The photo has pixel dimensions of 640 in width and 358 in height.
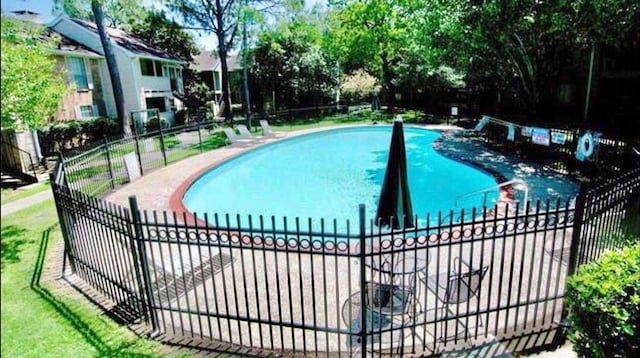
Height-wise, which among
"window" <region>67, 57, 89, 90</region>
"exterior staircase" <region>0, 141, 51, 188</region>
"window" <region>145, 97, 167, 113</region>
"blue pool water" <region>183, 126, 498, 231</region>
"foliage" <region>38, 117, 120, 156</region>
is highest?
"window" <region>67, 57, 89, 90</region>

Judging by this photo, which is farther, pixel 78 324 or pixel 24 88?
pixel 24 88

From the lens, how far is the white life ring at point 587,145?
33.0ft

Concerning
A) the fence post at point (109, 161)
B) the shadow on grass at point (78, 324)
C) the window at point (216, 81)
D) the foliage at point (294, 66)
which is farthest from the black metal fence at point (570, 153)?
the window at point (216, 81)

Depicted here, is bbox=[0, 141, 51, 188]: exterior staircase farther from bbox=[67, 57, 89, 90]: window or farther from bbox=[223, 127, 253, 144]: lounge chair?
bbox=[67, 57, 89, 90]: window

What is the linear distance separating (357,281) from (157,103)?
93.6 ft

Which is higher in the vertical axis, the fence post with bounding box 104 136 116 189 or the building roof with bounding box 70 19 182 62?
the building roof with bounding box 70 19 182 62

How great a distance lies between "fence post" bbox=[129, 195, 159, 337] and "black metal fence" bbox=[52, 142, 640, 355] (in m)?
0.01

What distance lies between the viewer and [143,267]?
4.49m

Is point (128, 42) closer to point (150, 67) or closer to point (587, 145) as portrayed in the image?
point (150, 67)

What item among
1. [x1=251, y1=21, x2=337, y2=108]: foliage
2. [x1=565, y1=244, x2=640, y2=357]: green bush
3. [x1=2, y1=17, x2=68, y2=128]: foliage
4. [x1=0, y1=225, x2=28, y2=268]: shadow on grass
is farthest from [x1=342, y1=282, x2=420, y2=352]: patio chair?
[x1=251, y1=21, x2=337, y2=108]: foliage

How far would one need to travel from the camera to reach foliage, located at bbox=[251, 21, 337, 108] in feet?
95.8

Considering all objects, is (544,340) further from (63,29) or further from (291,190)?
(63,29)

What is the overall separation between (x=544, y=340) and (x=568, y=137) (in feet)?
31.0

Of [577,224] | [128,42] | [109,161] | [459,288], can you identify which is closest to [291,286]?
[459,288]
